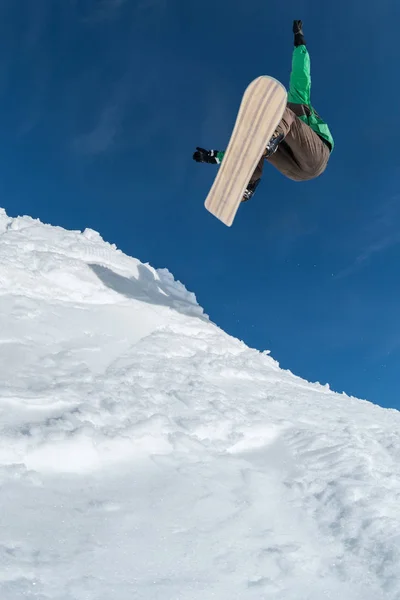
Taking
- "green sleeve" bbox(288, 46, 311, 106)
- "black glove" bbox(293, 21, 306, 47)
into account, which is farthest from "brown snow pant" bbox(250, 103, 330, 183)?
"black glove" bbox(293, 21, 306, 47)

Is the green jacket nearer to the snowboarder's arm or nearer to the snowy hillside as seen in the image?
the snowboarder's arm

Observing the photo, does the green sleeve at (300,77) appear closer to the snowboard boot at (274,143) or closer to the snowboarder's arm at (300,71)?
the snowboarder's arm at (300,71)

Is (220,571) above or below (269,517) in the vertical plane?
below

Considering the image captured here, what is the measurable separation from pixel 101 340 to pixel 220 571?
4.04m

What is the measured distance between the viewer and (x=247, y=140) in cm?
825

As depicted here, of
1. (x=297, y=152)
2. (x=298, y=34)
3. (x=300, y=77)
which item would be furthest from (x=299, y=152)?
(x=298, y=34)

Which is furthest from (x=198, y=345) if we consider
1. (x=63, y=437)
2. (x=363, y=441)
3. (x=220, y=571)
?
(x=220, y=571)

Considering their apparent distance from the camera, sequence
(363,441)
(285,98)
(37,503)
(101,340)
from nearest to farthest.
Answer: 1. (37,503)
2. (363,441)
3. (101,340)
4. (285,98)

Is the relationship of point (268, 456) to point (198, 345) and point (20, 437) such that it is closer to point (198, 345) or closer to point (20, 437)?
point (20, 437)

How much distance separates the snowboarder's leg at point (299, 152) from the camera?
27.3ft

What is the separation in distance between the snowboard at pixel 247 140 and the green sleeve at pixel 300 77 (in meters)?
1.15

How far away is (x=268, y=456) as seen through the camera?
170 inches

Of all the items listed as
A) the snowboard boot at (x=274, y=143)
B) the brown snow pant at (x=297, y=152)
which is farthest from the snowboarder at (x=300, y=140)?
the snowboard boot at (x=274, y=143)

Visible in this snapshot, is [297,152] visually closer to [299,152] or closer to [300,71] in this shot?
[299,152]
